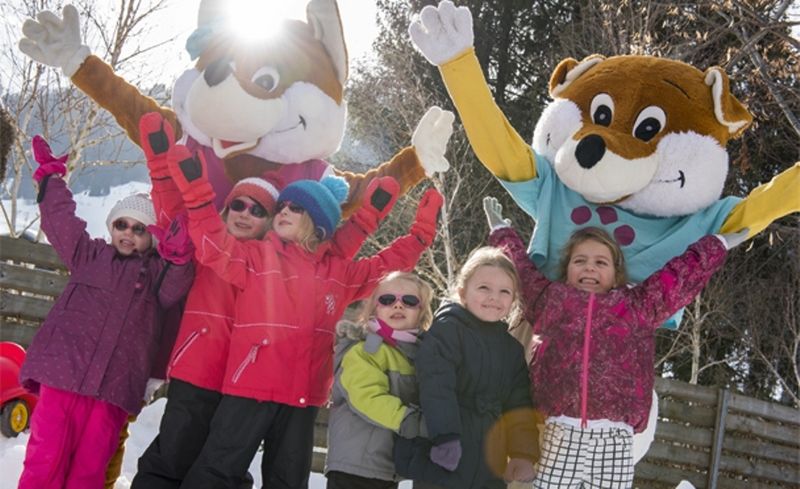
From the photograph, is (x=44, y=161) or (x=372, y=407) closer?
(x=372, y=407)

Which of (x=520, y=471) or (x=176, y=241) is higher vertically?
(x=176, y=241)

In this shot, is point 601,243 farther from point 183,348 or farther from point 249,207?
point 183,348

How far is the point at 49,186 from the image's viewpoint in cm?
297

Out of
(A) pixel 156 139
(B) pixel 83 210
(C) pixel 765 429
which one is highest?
(B) pixel 83 210

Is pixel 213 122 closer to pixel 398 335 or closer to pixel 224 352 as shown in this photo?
pixel 224 352

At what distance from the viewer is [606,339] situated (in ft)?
8.88

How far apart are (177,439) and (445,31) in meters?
1.93

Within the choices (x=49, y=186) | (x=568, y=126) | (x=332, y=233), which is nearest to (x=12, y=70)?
(x=49, y=186)

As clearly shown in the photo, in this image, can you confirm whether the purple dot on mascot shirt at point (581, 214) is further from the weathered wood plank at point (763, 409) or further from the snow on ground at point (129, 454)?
the weathered wood plank at point (763, 409)

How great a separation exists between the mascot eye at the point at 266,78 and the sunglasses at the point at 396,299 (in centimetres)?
105

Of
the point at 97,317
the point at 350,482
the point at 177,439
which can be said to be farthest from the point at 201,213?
the point at 350,482

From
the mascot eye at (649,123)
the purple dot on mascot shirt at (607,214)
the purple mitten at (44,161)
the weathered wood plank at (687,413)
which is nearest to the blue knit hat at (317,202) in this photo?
the purple mitten at (44,161)

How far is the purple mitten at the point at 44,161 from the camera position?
9.62ft

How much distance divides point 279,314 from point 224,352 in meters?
0.30
